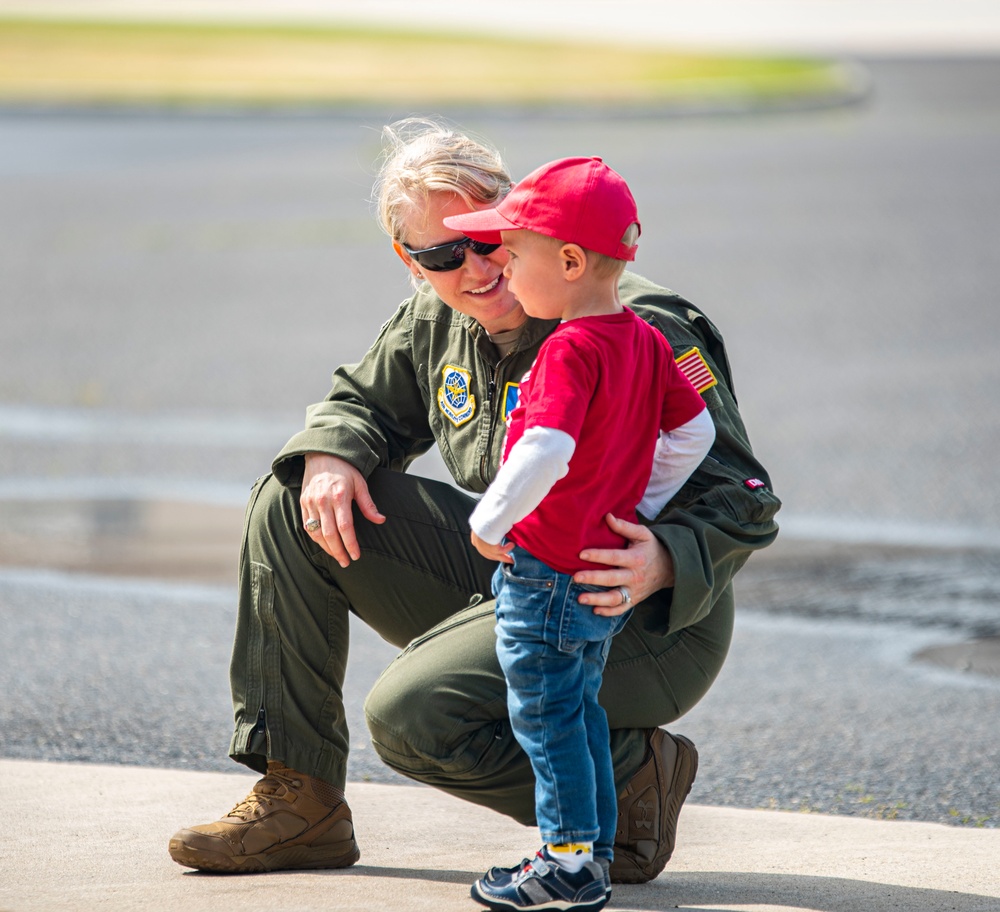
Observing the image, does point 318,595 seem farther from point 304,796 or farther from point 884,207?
point 884,207

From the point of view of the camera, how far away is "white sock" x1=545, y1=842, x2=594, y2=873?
236cm

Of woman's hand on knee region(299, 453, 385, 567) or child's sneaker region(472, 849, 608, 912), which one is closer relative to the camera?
child's sneaker region(472, 849, 608, 912)

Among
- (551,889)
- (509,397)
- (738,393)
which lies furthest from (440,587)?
(738,393)

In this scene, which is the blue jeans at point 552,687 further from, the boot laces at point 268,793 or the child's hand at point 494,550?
the boot laces at point 268,793

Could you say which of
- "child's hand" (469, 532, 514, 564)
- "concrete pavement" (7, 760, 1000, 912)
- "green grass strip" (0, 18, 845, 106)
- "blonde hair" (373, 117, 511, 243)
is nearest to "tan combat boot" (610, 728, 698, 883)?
"concrete pavement" (7, 760, 1000, 912)

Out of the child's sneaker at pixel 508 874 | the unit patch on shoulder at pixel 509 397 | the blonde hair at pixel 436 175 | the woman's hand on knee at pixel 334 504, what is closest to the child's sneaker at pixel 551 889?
the child's sneaker at pixel 508 874

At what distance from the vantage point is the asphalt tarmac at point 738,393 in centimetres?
379

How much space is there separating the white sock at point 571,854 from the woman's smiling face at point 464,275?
1.00 metres

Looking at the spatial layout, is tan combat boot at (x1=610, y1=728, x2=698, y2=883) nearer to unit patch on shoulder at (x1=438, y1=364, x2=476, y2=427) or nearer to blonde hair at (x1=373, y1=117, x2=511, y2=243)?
unit patch on shoulder at (x1=438, y1=364, x2=476, y2=427)

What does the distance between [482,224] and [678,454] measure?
0.52 m

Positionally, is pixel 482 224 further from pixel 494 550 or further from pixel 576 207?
pixel 494 550

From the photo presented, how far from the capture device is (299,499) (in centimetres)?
288

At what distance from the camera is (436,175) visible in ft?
9.10

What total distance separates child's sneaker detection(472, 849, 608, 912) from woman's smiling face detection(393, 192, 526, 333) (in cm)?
101
